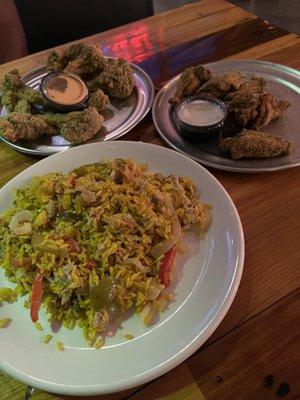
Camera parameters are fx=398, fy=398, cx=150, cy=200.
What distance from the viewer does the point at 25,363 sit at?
1.12m

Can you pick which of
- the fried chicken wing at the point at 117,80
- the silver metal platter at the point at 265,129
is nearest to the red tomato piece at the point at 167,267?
the silver metal platter at the point at 265,129

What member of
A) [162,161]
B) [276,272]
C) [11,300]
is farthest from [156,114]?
[11,300]

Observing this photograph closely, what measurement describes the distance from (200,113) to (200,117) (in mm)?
29

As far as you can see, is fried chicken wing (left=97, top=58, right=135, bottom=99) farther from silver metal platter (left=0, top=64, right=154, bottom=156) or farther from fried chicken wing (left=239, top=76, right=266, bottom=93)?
fried chicken wing (left=239, top=76, right=266, bottom=93)

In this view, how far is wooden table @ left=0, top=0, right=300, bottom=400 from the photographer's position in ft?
3.67

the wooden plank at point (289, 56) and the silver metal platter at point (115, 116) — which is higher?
the wooden plank at point (289, 56)

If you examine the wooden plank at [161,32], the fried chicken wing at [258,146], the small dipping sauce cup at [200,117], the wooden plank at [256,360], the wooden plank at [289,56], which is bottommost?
the wooden plank at [256,360]

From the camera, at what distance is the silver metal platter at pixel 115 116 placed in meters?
1.94

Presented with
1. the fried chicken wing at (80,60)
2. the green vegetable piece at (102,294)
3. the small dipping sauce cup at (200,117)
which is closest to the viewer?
the green vegetable piece at (102,294)

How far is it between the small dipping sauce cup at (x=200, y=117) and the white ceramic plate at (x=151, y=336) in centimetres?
43

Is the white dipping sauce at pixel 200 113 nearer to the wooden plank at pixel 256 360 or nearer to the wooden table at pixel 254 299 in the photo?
the wooden table at pixel 254 299

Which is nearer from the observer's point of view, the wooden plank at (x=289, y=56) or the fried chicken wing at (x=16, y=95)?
the fried chicken wing at (x=16, y=95)

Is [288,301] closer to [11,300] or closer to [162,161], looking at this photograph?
[162,161]

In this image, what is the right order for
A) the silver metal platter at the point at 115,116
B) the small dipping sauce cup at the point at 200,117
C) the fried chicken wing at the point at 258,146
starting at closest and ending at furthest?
the fried chicken wing at the point at 258,146 → the small dipping sauce cup at the point at 200,117 → the silver metal platter at the point at 115,116
